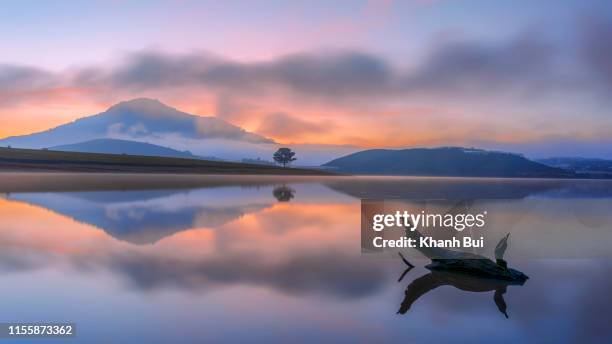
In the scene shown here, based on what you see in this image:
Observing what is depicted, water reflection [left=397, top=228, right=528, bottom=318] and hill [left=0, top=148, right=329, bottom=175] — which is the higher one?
hill [left=0, top=148, right=329, bottom=175]

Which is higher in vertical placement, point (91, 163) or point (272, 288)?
point (91, 163)

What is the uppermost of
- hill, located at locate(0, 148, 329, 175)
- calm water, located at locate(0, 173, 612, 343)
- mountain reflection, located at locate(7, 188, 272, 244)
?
hill, located at locate(0, 148, 329, 175)

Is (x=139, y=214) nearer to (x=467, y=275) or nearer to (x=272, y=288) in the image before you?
(x=272, y=288)

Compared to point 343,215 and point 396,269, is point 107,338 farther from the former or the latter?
point 343,215

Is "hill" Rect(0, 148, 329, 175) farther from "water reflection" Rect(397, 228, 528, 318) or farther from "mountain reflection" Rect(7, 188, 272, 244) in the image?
"water reflection" Rect(397, 228, 528, 318)

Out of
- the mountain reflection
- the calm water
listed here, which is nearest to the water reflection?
the calm water

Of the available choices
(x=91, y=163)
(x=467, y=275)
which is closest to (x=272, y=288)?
(x=467, y=275)

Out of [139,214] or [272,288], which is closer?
[272,288]

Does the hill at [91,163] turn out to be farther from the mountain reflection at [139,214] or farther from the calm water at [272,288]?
the calm water at [272,288]

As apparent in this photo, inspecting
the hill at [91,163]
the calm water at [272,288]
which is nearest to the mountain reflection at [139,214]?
the calm water at [272,288]

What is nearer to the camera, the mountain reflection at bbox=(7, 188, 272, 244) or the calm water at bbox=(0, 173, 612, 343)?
the calm water at bbox=(0, 173, 612, 343)

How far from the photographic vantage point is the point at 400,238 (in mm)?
25641

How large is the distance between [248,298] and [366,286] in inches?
167

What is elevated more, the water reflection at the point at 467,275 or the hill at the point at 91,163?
the hill at the point at 91,163
